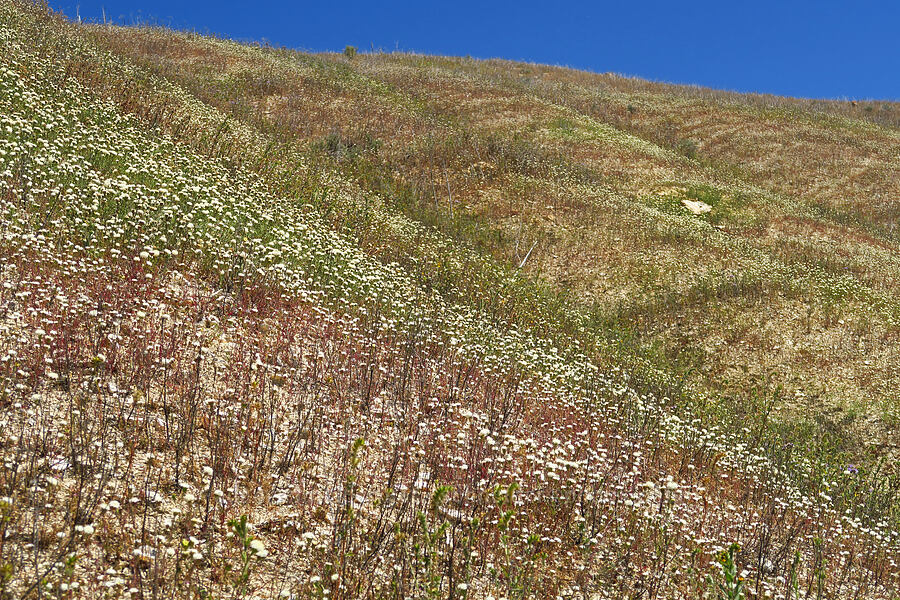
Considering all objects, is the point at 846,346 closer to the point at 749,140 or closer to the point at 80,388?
the point at 80,388

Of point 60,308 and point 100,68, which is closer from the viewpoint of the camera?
point 60,308

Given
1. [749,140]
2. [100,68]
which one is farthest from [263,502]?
[749,140]

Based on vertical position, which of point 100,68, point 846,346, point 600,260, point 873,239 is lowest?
point 846,346

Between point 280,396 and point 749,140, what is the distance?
43.3 m

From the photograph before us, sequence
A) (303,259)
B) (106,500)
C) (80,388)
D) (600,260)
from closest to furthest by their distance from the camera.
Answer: (106,500) < (80,388) < (303,259) < (600,260)

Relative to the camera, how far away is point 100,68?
800 inches

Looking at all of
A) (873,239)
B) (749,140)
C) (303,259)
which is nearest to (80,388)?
(303,259)

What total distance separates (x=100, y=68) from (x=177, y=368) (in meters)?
18.4

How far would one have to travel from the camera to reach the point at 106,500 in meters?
4.94

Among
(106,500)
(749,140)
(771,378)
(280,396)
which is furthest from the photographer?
(749,140)

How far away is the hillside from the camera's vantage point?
517 cm

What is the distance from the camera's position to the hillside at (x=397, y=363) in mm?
5172

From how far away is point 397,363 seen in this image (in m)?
9.58

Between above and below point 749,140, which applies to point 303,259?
below
